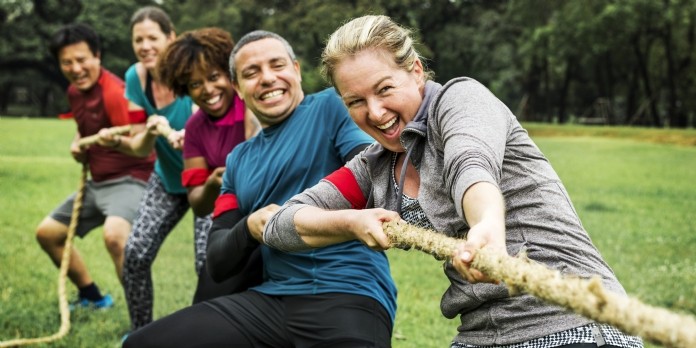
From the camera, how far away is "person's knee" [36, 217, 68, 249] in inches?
257

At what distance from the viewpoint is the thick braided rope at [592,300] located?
151 cm

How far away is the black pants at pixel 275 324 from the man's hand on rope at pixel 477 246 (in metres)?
1.47

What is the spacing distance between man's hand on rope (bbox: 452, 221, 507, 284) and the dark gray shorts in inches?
174

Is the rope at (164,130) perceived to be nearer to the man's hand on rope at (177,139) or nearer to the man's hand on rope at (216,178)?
the man's hand on rope at (177,139)

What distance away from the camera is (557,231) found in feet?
8.32

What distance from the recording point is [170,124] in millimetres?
5836

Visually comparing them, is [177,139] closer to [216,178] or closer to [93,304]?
[216,178]

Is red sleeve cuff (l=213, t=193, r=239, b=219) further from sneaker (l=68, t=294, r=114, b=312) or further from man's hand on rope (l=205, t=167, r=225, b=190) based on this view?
sneaker (l=68, t=294, r=114, b=312)

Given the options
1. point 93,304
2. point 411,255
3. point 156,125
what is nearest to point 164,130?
point 156,125

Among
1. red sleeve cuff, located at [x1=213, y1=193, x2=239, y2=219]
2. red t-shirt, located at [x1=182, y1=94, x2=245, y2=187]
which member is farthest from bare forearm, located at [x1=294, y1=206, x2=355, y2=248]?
red t-shirt, located at [x1=182, y1=94, x2=245, y2=187]

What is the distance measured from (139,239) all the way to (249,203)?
182 cm

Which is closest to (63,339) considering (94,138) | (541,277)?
(94,138)

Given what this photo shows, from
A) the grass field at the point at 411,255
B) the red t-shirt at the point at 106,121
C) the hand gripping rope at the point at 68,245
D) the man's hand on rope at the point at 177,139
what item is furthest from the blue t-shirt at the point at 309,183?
the red t-shirt at the point at 106,121

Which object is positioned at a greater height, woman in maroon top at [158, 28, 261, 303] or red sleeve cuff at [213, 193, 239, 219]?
woman in maroon top at [158, 28, 261, 303]
